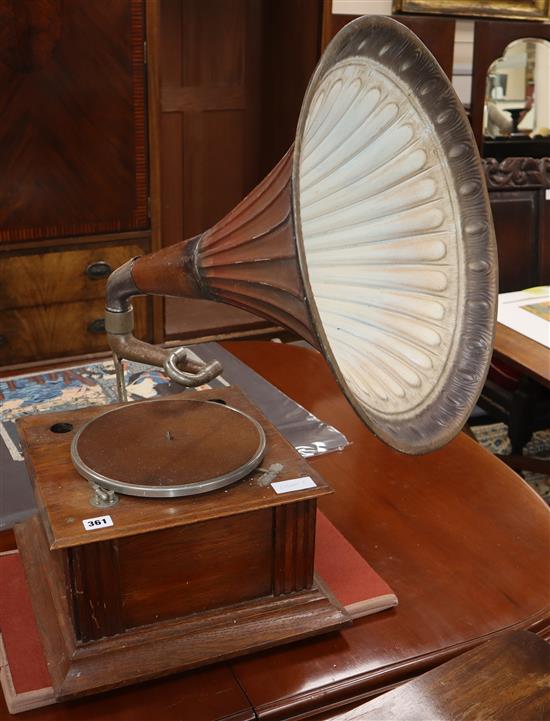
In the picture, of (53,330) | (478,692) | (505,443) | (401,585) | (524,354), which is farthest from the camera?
(505,443)

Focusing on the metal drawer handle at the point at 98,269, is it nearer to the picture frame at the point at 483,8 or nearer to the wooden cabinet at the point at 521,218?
the wooden cabinet at the point at 521,218

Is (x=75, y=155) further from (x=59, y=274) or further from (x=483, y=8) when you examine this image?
(x=483, y=8)

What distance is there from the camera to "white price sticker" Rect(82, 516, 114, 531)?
3.36 feet

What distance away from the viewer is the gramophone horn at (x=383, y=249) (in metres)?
1.11

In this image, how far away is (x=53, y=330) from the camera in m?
3.29

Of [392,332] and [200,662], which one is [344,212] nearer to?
[392,332]

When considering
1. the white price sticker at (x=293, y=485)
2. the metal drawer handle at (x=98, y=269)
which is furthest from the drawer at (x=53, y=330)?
the white price sticker at (x=293, y=485)

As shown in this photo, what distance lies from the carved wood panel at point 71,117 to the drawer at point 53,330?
30 centimetres

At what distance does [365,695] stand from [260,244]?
1.95 feet

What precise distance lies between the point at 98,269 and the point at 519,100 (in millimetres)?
2449

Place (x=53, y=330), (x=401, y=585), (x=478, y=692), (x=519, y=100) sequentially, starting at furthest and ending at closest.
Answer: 1. (x=519, y=100)
2. (x=53, y=330)
3. (x=401, y=585)
4. (x=478, y=692)

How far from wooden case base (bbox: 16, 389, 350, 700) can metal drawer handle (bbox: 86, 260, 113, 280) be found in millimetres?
2092

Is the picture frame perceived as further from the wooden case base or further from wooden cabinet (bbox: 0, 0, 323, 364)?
the wooden case base

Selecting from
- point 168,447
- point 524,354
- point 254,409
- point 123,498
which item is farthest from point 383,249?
point 524,354
